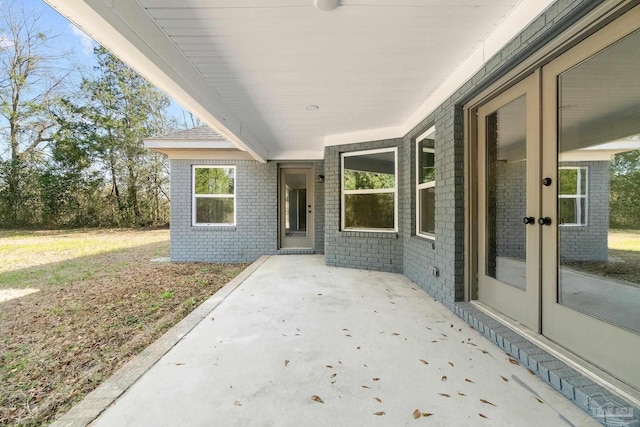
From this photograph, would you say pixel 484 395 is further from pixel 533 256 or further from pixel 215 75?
pixel 215 75

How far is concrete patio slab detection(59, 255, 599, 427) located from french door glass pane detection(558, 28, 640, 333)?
71 cm

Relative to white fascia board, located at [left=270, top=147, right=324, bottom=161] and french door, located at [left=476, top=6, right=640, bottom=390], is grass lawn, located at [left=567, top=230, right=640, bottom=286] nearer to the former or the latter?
french door, located at [left=476, top=6, right=640, bottom=390]

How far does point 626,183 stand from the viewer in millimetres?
1802

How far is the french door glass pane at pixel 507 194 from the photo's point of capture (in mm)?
2502

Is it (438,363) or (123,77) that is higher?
(123,77)

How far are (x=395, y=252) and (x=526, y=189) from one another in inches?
113

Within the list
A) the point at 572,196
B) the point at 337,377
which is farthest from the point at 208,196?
the point at 572,196

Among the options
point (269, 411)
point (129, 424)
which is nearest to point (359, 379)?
point (269, 411)

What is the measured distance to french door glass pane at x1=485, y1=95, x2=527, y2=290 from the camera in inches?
98.5

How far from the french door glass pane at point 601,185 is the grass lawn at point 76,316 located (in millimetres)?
3576

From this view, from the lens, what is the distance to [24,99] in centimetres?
1490

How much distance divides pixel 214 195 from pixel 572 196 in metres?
6.88

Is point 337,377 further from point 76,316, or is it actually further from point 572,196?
point 76,316

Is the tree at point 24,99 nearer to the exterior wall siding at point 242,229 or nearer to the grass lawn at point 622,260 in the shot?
the exterior wall siding at point 242,229
